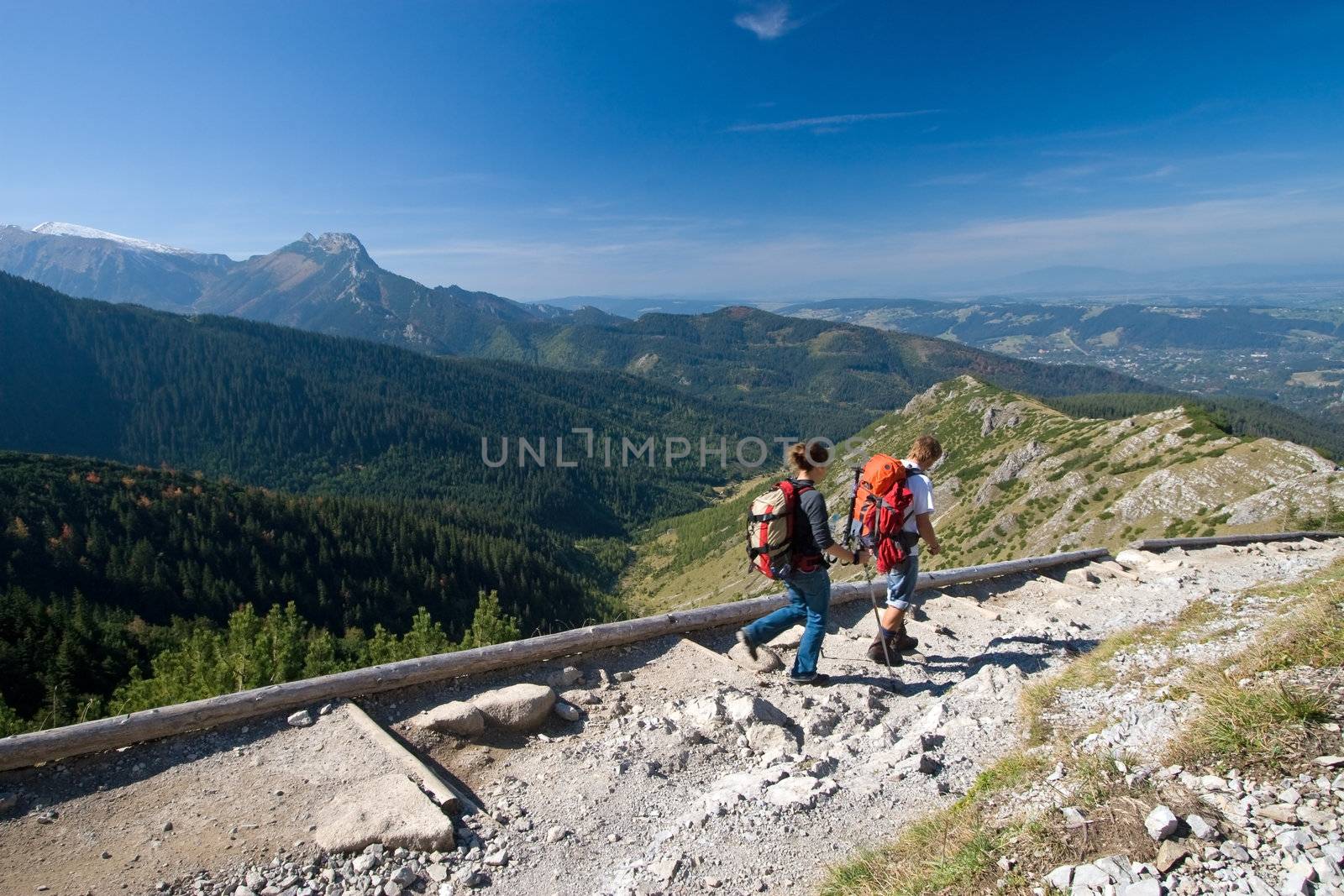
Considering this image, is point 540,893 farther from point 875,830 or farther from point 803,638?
point 803,638

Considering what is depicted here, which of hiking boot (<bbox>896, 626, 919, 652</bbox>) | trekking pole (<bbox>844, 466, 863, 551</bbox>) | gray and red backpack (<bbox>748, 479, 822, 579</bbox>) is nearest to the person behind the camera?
gray and red backpack (<bbox>748, 479, 822, 579</bbox>)

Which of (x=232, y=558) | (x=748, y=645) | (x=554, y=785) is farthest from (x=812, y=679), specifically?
(x=232, y=558)

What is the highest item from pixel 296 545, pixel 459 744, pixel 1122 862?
pixel 1122 862

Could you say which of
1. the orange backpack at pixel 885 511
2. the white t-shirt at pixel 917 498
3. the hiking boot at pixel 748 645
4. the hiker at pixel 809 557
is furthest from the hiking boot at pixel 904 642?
the hiking boot at pixel 748 645

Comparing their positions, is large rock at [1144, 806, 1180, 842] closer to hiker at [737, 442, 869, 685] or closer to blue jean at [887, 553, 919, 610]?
hiker at [737, 442, 869, 685]

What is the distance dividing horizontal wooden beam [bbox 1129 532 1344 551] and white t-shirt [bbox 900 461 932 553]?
36.6 ft

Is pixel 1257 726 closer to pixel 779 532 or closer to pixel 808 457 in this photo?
pixel 779 532

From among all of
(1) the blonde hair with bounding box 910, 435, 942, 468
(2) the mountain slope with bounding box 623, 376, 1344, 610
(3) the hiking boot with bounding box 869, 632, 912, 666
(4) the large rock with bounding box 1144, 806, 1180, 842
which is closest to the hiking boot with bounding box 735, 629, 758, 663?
(3) the hiking boot with bounding box 869, 632, 912, 666

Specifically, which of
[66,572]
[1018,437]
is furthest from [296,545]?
[1018,437]

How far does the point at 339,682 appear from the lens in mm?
7695

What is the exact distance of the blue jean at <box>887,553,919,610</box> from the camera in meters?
9.02

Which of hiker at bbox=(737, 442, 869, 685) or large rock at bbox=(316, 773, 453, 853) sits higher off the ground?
hiker at bbox=(737, 442, 869, 685)

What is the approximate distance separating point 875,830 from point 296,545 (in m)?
115

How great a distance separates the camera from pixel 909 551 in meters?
8.89
